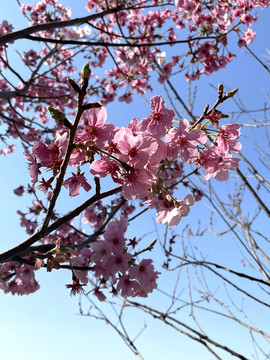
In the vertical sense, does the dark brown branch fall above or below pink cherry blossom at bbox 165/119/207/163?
above

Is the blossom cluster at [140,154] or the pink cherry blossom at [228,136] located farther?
the pink cherry blossom at [228,136]

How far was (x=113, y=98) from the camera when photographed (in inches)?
292

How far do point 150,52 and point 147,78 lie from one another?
1.73 feet

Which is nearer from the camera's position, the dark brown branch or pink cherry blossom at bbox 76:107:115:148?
pink cherry blossom at bbox 76:107:115:148

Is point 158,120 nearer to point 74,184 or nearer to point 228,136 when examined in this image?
point 228,136

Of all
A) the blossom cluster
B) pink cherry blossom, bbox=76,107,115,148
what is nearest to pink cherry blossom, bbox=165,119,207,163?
the blossom cluster

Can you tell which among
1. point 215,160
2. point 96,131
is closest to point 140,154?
point 96,131

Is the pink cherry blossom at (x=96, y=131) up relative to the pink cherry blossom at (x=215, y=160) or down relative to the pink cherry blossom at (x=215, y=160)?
up

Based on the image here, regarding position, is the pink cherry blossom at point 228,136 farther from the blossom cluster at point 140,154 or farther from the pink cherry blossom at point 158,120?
the pink cherry blossom at point 158,120

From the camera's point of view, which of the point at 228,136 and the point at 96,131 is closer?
the point at 96,131

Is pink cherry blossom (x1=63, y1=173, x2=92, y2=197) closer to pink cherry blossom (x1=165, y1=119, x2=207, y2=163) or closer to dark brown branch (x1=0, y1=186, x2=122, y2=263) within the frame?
dark brown branch (x1=0, y1=186, x2=122, y2=263)

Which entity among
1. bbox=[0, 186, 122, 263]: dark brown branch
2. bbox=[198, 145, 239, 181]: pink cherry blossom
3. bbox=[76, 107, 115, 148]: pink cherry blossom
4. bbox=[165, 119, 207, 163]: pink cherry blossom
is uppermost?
bbox=[76, 107, 115, 148]: pink cherry blossom

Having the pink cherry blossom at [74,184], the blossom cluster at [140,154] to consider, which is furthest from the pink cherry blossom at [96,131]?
the pink cherry blossom at [74,184]

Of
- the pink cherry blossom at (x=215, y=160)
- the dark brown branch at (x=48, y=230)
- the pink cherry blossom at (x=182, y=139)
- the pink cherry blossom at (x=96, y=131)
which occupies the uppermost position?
the pink cherry blossom at (x=96, y=131)
